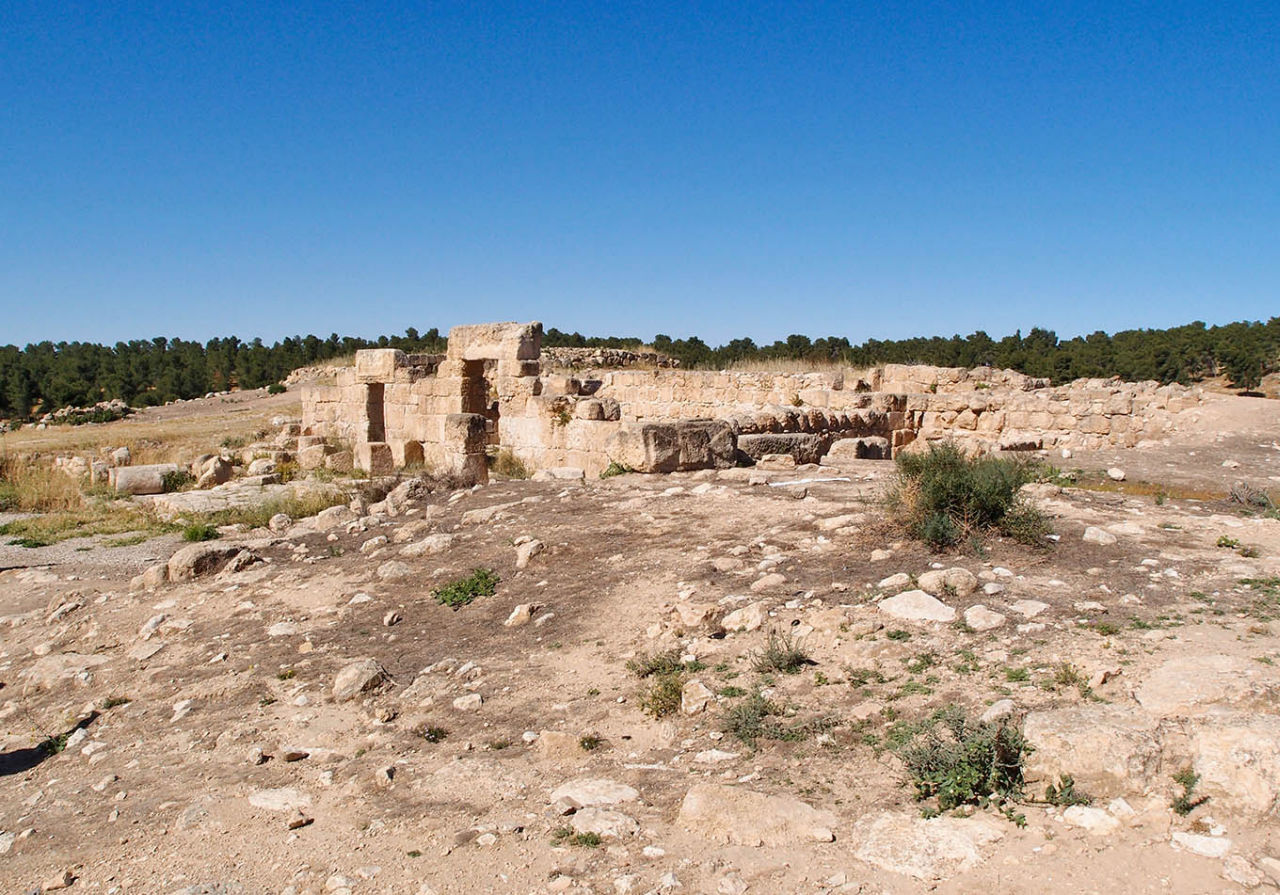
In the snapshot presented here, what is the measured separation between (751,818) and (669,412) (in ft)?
44.8

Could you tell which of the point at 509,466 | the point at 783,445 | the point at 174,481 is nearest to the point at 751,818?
the point at 783,445

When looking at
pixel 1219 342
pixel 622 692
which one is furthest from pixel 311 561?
pixel 1219 342

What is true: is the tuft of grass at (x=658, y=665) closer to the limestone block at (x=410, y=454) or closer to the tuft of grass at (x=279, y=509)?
the tuft of grass at (x=279, y=509)

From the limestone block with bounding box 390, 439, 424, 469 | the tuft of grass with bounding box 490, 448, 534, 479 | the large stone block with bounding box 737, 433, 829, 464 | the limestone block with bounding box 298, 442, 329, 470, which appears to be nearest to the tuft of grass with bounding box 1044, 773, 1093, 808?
the large stone block with bounding box 737, 433, 829, 464

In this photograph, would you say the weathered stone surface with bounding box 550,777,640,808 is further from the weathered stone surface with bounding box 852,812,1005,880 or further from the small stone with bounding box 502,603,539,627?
the small stone with bounding box 502,603,539,627

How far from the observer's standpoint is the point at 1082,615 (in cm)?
410

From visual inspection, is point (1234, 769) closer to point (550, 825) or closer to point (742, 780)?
point (742, 780)

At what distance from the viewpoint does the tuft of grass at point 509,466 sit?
11.4 meters

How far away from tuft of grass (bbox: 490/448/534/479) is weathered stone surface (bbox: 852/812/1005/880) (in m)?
8.82

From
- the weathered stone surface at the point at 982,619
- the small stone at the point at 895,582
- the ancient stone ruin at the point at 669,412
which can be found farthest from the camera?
the ancient stone ruin at the point at 669,412

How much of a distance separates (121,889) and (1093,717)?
3444 millimetres

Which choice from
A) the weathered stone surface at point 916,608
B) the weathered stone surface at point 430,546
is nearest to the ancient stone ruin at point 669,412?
the weathered stone surface at point 430,546

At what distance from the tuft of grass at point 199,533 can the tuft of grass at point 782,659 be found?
7142 mm

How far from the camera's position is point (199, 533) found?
9.12 metres
